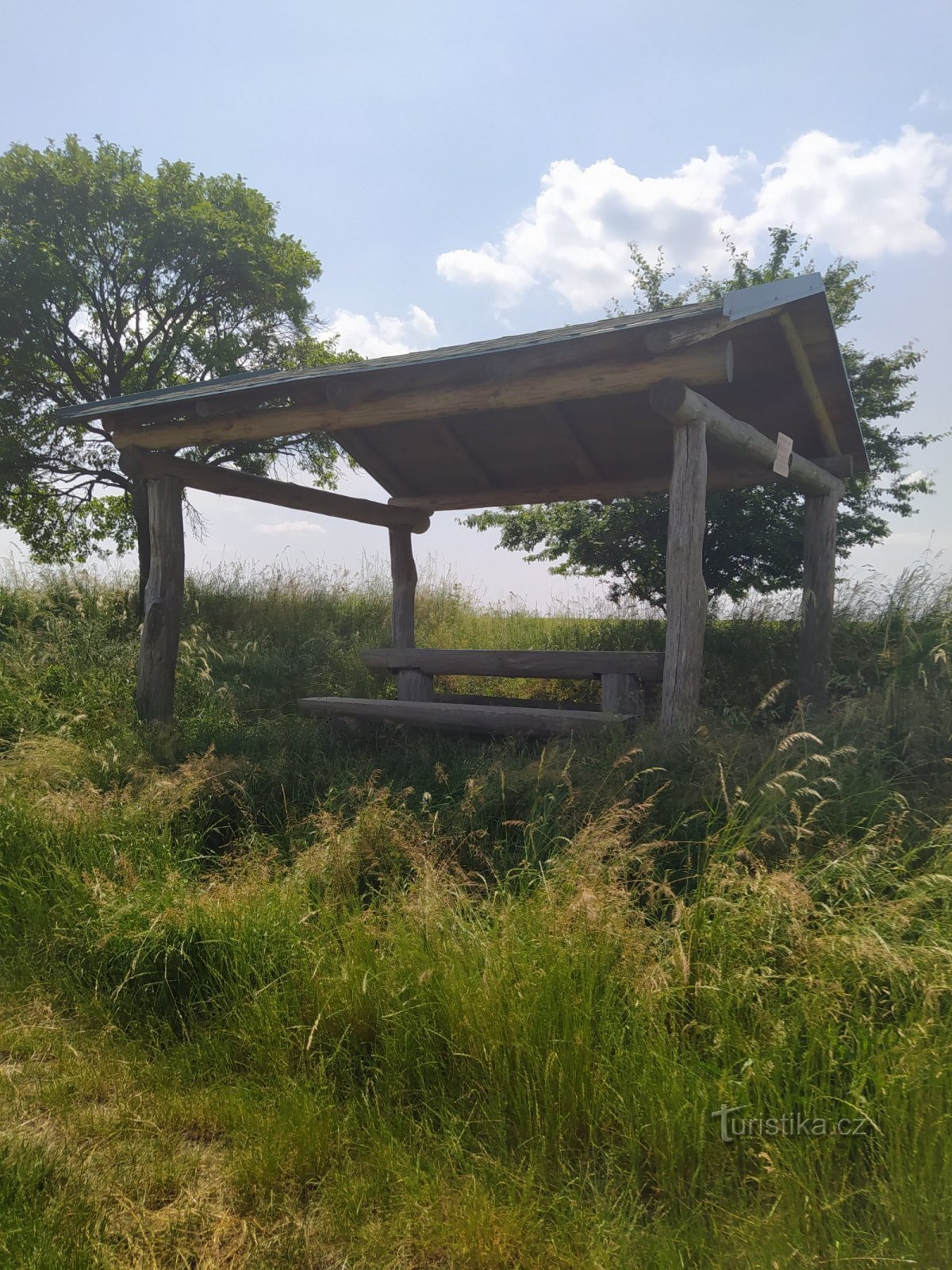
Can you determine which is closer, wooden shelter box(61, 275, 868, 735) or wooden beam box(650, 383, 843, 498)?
wooden beam box(650, 383, 843, 498)

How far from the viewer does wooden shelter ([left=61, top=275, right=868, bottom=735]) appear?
15.4ft

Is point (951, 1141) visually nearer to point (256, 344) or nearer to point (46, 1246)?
point (46, 1246)

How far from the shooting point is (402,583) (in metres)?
8.23

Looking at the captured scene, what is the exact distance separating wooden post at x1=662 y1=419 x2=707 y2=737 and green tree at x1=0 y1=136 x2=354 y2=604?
8.08 metres

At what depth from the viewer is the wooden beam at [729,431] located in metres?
4.55

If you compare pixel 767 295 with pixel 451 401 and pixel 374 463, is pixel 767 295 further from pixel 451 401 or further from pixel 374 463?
pixel 374 463

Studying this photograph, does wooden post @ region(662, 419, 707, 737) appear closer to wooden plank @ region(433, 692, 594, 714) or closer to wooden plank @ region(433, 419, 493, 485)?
wooden plank @ region(433, 692, 594, 714)

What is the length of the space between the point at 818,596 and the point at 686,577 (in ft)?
8.79

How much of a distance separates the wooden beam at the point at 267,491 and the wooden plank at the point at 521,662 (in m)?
1.56

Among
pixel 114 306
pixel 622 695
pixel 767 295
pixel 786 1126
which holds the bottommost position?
pixel 786 1126

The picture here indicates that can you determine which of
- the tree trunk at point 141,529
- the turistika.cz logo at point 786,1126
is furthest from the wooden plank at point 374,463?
the turistika.cz logo at point 786,1126

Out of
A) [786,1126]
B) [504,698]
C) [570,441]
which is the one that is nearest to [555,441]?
[570,441]

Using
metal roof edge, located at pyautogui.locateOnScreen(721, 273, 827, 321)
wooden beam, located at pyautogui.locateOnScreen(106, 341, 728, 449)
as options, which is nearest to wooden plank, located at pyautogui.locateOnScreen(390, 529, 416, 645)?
wooden beam, located at pyautogui.locateOnScreen(106, 341, 728, 449)

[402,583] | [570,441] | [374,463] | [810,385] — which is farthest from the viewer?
[402,583]
